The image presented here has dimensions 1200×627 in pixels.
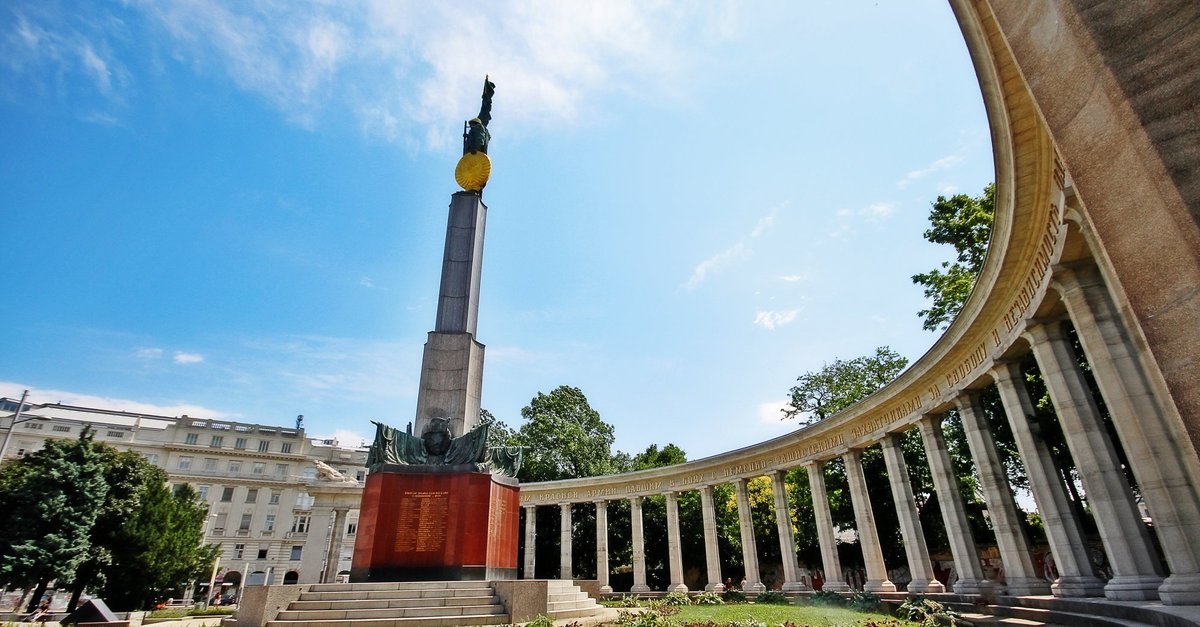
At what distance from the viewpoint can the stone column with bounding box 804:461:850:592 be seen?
2638cm

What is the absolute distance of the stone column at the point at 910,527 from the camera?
→ 21672 millimetres

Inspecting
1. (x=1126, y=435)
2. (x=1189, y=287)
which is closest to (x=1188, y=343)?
(x=1189, y=287)

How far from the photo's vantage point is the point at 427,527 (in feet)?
A: 51.8

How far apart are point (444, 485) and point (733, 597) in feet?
60.5

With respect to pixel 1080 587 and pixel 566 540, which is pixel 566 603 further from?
pixel 566 540

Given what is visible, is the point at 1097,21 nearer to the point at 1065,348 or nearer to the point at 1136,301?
the point at 1136,301

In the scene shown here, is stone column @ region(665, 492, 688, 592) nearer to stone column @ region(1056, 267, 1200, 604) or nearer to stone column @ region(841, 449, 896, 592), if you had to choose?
stone column @ region(841, 449, 896, 592)

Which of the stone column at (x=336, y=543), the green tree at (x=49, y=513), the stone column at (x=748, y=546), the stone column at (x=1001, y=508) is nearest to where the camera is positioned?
the stone column at (x=1001, y=508)

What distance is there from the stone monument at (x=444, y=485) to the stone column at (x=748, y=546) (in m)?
17.7

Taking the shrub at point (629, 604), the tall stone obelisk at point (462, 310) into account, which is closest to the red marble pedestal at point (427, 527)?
the tall stone obelisk at point (462, 310)

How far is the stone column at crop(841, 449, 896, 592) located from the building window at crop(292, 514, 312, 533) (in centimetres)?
6868

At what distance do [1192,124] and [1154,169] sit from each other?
338 mm

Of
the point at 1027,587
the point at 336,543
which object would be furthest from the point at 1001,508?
the point at 336,543

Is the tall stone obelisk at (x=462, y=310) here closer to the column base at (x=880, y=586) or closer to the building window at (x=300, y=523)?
the column base at (x=880, y=586)
